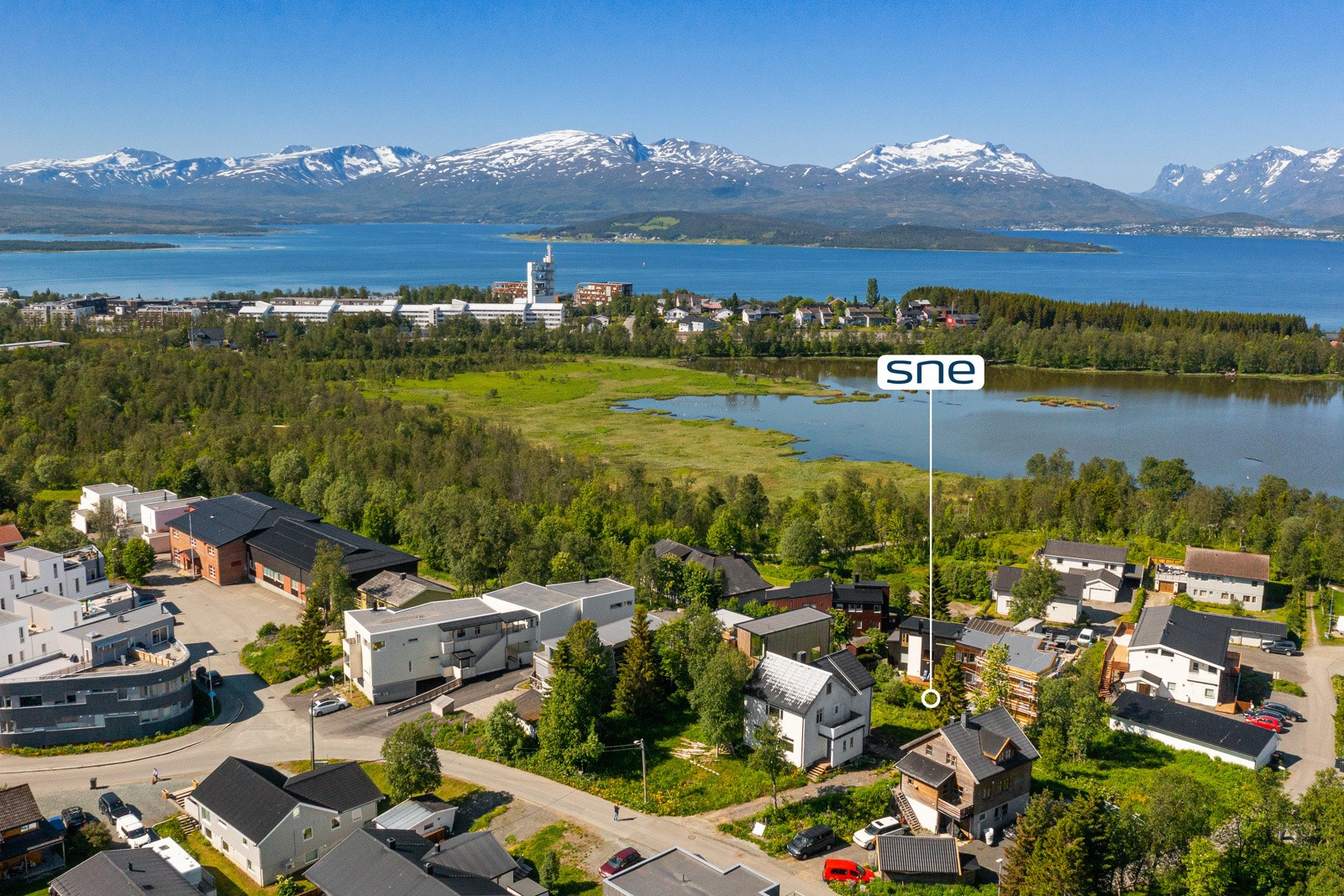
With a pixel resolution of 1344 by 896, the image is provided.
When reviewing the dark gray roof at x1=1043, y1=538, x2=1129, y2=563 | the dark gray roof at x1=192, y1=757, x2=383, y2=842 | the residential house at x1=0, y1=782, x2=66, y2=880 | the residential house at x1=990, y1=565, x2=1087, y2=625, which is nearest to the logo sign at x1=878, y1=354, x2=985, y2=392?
the dark gray roof at x1=192, y1=757, x2=383, y2=842

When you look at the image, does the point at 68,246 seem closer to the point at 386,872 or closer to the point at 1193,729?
the point at 386,872

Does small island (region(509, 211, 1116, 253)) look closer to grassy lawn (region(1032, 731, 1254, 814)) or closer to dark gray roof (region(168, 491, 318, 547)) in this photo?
dark gray roof (region(168, 491, 318, 547))

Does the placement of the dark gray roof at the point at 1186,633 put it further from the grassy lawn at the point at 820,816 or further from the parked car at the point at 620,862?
the parked car at the point at 620,862

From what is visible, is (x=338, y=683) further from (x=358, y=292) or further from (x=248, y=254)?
(x=248, y=254)

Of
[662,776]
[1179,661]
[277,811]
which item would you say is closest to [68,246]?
[277,811]

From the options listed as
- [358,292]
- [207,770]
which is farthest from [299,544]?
[358,292]

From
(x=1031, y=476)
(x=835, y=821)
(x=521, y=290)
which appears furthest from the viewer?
(x=521, y=290)
